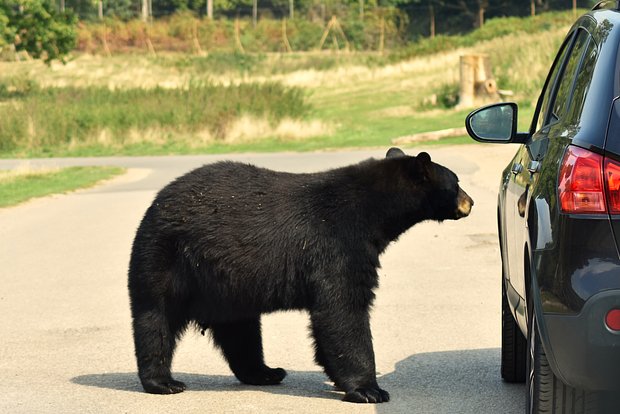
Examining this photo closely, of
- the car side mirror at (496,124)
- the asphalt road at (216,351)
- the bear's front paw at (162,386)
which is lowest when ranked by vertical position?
the asphalt road at (216,351)

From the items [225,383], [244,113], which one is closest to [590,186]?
[225,383]

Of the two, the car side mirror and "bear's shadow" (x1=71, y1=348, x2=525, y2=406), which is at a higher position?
the car side mirror

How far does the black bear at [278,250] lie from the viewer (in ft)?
21.1

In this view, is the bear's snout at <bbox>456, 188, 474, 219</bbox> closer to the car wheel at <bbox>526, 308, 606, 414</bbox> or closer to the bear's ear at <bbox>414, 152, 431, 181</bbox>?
the bear's ear at <bbox>414, 152, 431, 181</bbox>

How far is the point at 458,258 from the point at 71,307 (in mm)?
4235

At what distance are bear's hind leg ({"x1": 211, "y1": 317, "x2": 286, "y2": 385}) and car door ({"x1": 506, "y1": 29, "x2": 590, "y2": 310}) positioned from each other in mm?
1660

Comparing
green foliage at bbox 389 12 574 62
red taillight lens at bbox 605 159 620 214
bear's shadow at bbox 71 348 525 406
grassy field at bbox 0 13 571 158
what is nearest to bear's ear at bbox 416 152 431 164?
bear's shadow at bbox 71 348 525 406

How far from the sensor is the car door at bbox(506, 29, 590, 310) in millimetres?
5043

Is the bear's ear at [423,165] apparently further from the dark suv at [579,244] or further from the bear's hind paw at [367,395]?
the dark suv at [579,244]

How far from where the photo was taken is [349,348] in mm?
6395

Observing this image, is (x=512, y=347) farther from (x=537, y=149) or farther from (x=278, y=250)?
(x=537, y=149)

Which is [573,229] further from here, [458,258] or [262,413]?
[458,258]

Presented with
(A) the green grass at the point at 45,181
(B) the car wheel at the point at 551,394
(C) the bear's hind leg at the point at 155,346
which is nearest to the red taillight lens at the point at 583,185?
(B) the car wheel at the point at 551,394

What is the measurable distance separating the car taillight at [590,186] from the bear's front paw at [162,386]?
3.17 meters
